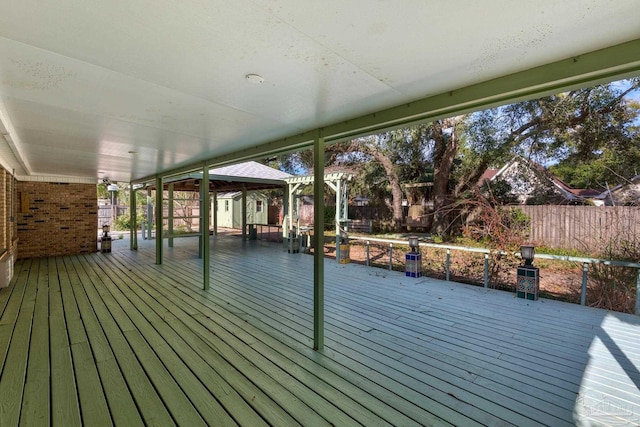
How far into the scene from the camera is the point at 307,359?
9.61 ft

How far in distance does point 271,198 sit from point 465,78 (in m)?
18.7

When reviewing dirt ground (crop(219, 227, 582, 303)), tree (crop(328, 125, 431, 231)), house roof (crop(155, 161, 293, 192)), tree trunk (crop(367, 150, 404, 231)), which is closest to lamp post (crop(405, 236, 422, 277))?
dirt ground (crop(219, 227, 582, 303))

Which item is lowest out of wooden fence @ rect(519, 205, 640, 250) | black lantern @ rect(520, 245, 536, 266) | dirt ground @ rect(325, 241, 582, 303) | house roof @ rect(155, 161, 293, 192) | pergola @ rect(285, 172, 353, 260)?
dirt ground @ rect(325, 241, 582, 303)

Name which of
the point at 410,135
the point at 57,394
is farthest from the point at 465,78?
the point at 410,135

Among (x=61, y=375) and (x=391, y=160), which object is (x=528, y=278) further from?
(x=391, y=160)

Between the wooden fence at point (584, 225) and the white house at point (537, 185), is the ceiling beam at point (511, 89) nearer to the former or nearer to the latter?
the wooden fence at point (584, 225)

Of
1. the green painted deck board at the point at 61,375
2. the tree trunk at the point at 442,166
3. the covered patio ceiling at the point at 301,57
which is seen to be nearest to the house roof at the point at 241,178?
the green painted deck board at the point at 61,375

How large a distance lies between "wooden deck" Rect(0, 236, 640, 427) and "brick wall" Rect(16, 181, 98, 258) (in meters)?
4.76

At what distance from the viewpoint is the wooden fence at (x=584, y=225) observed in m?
5.20

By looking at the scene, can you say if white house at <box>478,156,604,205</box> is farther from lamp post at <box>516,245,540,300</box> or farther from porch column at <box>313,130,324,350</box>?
porch column at <box>313,130,324,350</box>

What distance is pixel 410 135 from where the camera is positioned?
12.6m

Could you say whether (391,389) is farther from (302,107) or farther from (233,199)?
(233,199)

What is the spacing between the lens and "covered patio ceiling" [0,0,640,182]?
1.34m

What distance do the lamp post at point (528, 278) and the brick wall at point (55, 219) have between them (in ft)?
38.9
